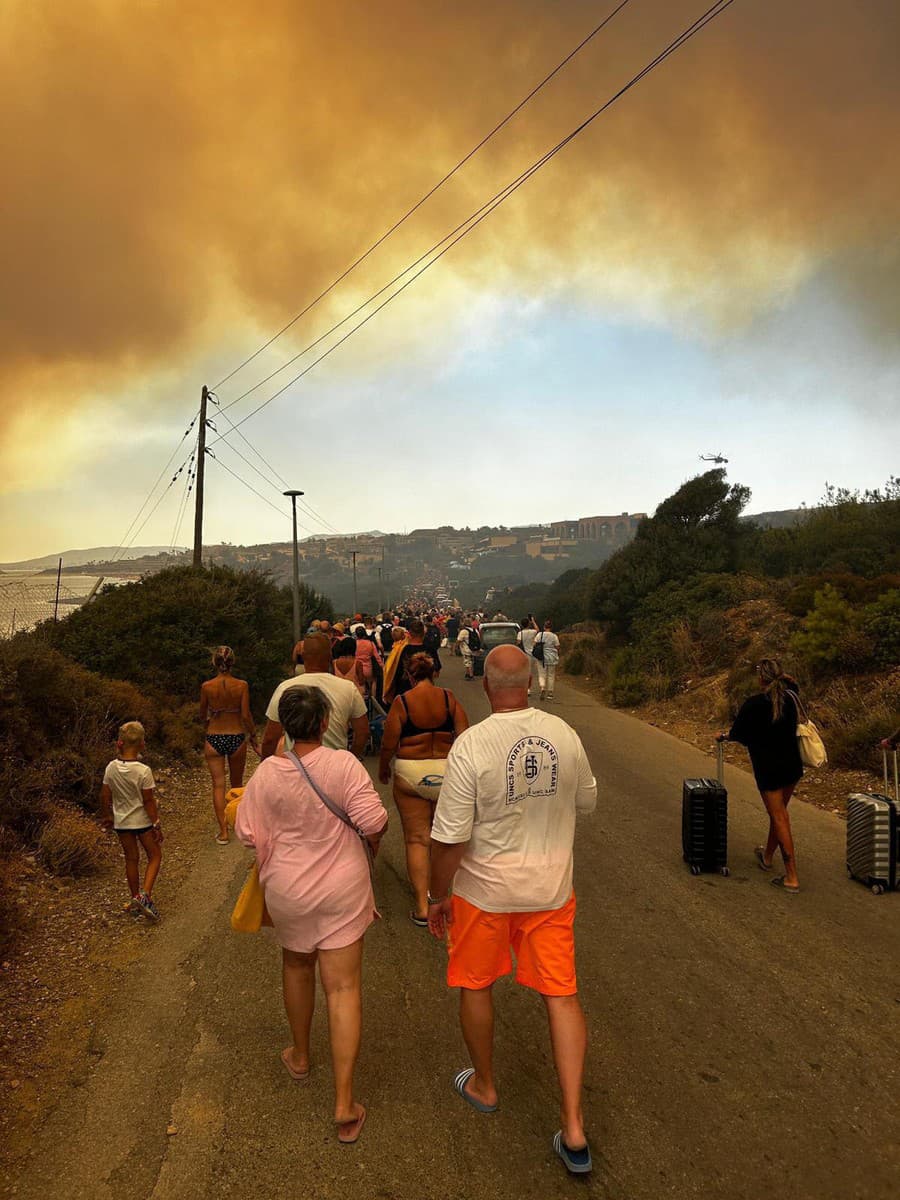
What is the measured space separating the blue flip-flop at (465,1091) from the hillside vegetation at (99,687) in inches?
128

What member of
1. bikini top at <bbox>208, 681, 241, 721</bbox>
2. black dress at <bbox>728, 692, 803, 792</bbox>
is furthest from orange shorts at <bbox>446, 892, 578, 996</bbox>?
bikini top at <bbox>208, 681, 241, 721</bbox>

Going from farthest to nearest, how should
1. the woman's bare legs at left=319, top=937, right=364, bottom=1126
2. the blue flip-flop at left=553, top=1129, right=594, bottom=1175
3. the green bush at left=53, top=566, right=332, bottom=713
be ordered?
the green bush at left=53, top=566, right=332, bottom=713
the woman's bare legs at left=319, top=937, right=364, bottom=1126
the blue flip-flop at left=553, top=1129, right=594, bottom=1175

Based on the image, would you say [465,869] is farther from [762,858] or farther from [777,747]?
[762,858]

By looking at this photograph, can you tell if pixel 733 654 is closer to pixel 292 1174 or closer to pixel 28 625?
pixel 28 625

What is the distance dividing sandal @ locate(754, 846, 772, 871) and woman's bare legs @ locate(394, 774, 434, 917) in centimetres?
291

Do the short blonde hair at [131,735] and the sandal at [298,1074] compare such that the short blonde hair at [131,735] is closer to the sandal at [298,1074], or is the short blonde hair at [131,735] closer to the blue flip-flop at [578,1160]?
the sandal at [298,1074]

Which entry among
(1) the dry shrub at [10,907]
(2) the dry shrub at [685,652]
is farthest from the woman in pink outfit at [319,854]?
(2) the dry shrub at [685,652]

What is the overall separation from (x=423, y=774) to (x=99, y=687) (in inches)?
258

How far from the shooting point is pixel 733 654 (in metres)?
16.6

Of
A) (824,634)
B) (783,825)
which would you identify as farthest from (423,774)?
(824,634)

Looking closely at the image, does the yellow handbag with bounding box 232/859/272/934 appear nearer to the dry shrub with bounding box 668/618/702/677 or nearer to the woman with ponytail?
the woman with ponytail

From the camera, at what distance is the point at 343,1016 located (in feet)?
10.4

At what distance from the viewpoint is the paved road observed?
285cm

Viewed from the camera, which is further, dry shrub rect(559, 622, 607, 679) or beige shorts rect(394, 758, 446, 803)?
dry shrub rect(559, 622, 607, 679)
